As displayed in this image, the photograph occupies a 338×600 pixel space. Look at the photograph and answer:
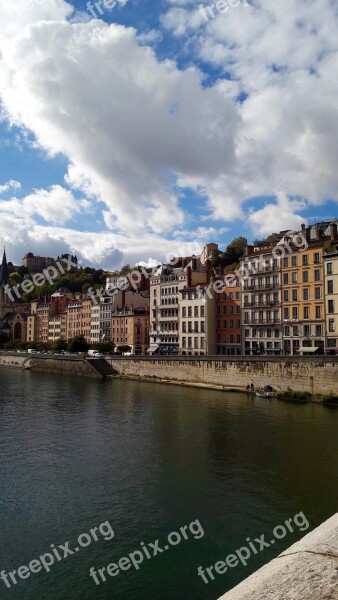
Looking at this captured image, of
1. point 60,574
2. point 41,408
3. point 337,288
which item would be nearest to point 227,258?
point 337,288

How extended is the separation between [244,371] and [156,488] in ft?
125

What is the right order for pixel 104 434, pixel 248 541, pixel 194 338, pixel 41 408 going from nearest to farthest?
pixel 248 541, pixel 104 434, pixel 41 408, pixel 194 338

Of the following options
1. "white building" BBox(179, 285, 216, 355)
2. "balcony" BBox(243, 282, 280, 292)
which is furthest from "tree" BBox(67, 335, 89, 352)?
"balcony" BBox(243, 282, 280, 292)

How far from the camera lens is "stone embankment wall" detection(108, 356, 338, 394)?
49.7m

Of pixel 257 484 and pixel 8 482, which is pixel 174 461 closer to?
pixel 257 484

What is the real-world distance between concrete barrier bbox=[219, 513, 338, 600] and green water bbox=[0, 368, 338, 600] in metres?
8.10

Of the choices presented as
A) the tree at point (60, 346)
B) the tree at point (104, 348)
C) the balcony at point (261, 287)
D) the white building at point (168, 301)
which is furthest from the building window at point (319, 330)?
the tree at point (60, 346)

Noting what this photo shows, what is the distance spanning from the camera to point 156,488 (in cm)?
2231

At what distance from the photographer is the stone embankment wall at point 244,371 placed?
49.7 metres

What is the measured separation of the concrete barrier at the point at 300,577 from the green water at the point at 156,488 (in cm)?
810

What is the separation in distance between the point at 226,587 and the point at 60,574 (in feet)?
17.8

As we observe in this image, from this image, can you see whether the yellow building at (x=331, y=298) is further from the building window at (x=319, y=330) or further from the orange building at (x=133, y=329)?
the orange building at (x=133, y=329)

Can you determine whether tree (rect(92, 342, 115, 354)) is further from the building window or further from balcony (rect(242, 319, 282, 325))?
the building window

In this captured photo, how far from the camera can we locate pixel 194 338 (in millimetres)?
80625
